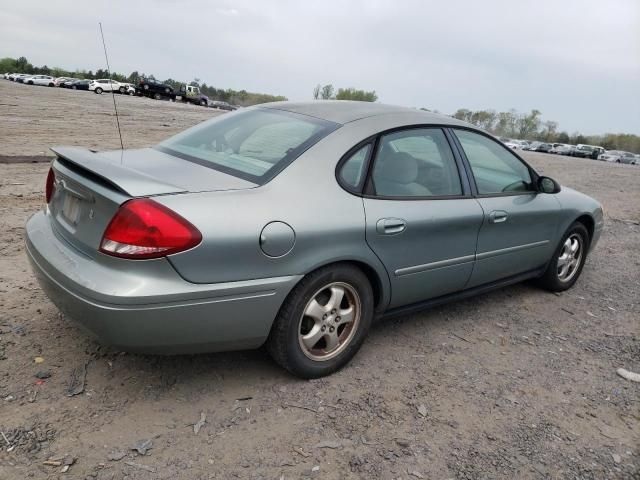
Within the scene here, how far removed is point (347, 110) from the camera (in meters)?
3.32

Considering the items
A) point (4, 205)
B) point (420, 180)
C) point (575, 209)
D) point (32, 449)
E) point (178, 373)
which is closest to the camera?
point (32, 449)

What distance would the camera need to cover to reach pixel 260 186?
259cm

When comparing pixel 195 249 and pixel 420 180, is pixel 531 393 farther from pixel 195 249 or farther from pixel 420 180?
pixel 195 249

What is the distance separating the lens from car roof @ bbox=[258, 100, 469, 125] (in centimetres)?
322

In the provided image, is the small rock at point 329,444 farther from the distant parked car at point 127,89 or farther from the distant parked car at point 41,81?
the distant parked car at point 41,81

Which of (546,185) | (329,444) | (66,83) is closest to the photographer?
(329,444)

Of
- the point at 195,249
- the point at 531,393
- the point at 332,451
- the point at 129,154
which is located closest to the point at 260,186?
the point at 195,249

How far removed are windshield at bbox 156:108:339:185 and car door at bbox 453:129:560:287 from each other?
124 centimetres

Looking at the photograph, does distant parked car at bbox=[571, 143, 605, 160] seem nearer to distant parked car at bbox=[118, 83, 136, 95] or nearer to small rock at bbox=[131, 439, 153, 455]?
distant parked car at bbox=[118, 83, 136, 95]

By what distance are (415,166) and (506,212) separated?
3.06 ft

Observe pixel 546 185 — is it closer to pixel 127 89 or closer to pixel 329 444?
pixel 329 444

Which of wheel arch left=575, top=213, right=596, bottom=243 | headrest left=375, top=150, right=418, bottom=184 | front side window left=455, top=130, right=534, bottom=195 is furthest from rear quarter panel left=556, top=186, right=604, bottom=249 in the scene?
headrest left=375, top=150, right=418, bottom=184

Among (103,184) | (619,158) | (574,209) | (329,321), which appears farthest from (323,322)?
(619,158)

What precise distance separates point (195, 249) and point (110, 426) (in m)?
0.93
